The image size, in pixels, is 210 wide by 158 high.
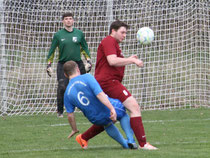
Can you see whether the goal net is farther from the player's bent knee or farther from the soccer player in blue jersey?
the soccer player in blue jersey

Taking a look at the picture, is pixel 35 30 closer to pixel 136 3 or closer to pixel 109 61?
pixel 136 3

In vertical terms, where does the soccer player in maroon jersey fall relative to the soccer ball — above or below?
below

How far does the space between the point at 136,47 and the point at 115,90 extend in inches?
244

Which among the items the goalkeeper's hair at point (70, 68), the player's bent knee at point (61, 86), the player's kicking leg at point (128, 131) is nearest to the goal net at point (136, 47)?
the player's bent knee at point (61, 86)

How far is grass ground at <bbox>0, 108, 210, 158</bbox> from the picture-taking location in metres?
6.67

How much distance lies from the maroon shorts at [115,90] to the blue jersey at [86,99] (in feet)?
0.92

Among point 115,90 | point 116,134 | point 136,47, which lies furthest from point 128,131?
point 136,47

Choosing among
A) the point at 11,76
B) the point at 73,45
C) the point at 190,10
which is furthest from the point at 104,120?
the point at 190,10

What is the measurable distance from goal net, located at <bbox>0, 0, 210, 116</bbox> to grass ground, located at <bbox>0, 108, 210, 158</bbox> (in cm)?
96

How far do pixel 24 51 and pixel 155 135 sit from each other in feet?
17.4

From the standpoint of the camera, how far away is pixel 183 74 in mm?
13266

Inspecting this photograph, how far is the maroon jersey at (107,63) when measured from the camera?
7.21 meters

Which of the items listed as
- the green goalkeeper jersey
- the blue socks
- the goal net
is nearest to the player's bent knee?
the green goalkeeper jersey

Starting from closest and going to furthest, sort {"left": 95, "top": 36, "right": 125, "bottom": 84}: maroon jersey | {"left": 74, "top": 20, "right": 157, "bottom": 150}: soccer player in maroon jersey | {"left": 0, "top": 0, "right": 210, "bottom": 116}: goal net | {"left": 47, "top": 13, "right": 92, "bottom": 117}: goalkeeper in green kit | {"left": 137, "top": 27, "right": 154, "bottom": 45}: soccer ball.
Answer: {"left": 74, "top": 20, "right": 157, "bottom": 150}: soccer player in maroon jersey < {"left": 95, "top": 36, "right": 125, "bottom": 84}: maroon jersey < {"left": 137, "top": 27, "right": 154, "bottom": 45}: soccer ball < {"left": 47, "top": 13, "right": 92, "bottom": 117}: goalkeeper in green kit < {"left": 0, "top": 0, "right": 210, "bottom": 116}: goal net
